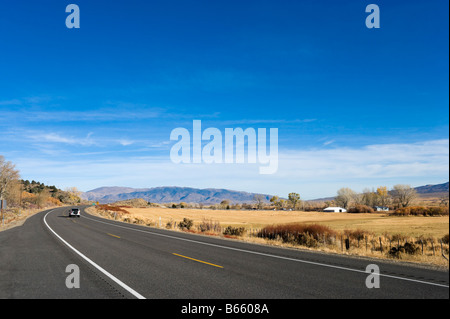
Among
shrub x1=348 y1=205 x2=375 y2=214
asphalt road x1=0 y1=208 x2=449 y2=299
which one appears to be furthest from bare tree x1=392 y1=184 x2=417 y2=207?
asphalt road x1=0 y1=208 x2=449 y2=299

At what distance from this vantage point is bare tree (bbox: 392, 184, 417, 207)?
11250 cm

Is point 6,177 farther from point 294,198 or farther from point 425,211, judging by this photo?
point 294,198

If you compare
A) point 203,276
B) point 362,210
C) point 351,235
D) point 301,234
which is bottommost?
point 362,210

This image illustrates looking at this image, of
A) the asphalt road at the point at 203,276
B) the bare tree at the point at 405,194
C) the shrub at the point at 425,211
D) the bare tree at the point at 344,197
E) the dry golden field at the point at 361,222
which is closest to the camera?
the asphalt road at the point at 203,276

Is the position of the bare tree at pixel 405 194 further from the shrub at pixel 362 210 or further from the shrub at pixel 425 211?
the shrub at pixel 425 211

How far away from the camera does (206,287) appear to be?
25.7ft

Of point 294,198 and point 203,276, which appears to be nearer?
point 203,276

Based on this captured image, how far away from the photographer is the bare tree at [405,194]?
11250 centimetres

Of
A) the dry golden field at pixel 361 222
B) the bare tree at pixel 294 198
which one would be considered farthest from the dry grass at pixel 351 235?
the bare tree at pixel 294 198

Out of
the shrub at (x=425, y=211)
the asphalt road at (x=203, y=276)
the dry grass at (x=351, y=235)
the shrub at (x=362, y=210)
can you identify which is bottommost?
the shrub at (x=362, y=210)

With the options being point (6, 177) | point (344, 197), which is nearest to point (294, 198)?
point (344, 197)

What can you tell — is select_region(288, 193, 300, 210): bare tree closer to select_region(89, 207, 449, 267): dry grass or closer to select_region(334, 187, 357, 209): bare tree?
select_region(334, 187, 357, 209): bare tree

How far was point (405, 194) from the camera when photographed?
372ft
